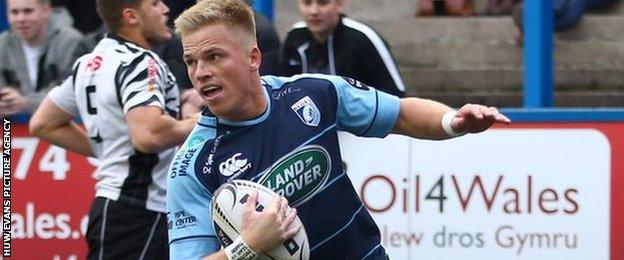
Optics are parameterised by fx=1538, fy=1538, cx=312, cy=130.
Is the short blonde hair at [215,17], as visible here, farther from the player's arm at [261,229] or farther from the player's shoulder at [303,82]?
the player's arm at [261,229]

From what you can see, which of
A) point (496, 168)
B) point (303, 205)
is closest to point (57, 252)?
point (496, 168)

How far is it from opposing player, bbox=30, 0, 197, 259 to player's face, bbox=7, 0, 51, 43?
203 cm

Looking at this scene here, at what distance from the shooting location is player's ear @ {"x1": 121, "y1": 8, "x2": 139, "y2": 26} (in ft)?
21.7

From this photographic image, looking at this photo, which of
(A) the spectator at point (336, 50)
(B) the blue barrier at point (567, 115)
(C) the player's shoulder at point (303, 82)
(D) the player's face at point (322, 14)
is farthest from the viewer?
(D) the player's face at point (322, 14)

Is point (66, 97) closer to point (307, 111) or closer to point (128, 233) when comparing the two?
point (128, 233)

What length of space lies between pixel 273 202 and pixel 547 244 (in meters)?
3.86

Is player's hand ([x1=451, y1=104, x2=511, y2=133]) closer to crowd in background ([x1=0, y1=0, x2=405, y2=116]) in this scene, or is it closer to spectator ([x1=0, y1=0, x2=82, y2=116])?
crowd in background ([x1=0, y1=0, x2=405, y2=116])

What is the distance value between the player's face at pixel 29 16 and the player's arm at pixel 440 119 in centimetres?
416

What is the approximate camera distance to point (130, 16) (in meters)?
6.63

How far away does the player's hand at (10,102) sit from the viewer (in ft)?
27.2

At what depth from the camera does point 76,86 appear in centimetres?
664

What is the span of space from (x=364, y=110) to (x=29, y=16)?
166 inches

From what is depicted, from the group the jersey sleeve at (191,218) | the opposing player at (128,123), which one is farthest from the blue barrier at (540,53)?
the jersey sleeve at (191,218)

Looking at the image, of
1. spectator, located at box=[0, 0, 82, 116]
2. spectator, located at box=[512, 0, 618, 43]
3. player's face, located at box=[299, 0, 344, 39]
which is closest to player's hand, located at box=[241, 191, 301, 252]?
player's face, located at box=[299, 0, 344, 39]
